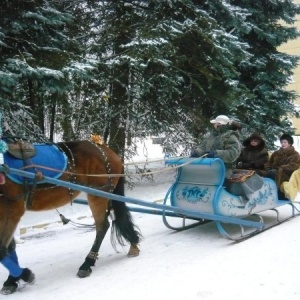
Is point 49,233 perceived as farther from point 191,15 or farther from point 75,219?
point 191,15

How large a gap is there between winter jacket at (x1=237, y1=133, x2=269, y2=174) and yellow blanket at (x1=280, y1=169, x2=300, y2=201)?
1.87ft

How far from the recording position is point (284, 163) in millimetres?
6738

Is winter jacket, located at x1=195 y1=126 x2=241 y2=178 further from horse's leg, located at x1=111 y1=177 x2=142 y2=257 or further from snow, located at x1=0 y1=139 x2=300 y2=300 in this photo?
horse's leg, located at x1=111 y1=177 x2=142 y2=257

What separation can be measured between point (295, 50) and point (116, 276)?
32.1 m

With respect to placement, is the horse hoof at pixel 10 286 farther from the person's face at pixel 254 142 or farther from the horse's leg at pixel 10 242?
the person's face at pixel 254 142

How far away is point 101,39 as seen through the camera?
8695mm

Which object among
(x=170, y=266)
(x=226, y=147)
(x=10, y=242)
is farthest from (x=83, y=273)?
(x=226, y=147)

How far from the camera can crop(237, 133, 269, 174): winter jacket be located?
696cm

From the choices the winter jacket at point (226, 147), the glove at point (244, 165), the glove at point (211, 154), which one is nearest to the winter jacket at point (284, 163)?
the glove at point (244, 165)

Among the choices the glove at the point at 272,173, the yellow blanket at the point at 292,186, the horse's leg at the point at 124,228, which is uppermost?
the glove at the point at 272,173

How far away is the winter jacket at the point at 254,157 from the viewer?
6.96 meters

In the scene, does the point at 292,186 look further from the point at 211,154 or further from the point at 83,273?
the point at 83,273

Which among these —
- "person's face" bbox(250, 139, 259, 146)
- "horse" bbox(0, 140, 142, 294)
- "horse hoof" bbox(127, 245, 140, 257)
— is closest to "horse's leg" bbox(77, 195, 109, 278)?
"horse" bbox(0, 140, 142, 294)

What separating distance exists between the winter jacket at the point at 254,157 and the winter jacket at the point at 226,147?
117cm
